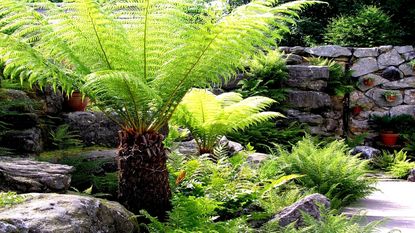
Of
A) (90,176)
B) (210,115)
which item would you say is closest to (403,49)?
(210,115)

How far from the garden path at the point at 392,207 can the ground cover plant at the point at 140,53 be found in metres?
1.52

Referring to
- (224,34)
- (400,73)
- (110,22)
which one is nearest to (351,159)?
(224,34)

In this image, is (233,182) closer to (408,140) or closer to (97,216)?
(97,216)

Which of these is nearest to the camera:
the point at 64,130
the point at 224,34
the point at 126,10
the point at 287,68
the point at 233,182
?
the point at 224,34

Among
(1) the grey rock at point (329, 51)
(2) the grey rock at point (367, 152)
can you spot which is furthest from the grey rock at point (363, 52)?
(2) the grey rock at point (367, 152)

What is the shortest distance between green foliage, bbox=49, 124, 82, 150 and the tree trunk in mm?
1352

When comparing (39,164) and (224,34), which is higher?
(224,34)

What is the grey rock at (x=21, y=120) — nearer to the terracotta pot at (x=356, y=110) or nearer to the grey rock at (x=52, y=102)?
the grey rock at (x=52, y=102)

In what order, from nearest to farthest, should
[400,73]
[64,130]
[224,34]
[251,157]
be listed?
[224,34], [64,130], [251,157], [400,73]

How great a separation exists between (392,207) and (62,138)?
10.2 ft

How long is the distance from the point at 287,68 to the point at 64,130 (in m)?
5.19

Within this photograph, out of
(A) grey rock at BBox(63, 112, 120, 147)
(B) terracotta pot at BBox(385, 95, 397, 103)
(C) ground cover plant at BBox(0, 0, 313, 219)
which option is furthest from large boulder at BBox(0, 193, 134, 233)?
(B) terracotta pot at BBox(385, 95, 397, 103)

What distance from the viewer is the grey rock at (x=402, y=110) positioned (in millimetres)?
9219

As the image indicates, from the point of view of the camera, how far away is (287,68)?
8.57 meters
